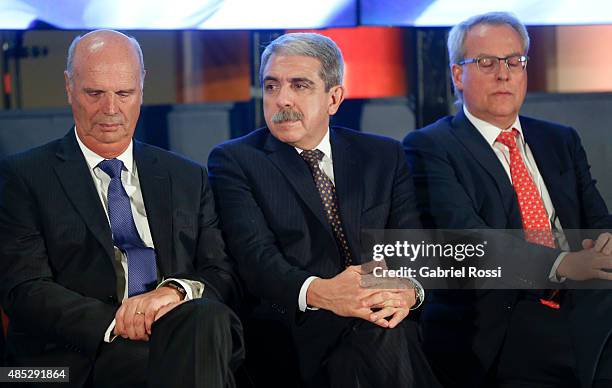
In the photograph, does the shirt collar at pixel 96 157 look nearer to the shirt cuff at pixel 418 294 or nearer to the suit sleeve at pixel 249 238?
the suit sleeve at pixel 249 238

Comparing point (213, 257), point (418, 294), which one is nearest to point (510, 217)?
point (418, 294)

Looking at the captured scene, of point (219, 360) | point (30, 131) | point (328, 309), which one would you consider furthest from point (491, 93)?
point (30, 131)

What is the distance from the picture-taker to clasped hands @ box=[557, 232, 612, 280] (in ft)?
9.35

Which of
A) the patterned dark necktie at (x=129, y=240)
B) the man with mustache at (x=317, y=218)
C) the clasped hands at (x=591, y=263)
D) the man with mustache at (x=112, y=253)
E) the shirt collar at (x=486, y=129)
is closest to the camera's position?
the man with mustache at (x=112, y=253)

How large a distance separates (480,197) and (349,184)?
0.47m

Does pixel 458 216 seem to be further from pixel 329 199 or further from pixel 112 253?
pixel 112 253

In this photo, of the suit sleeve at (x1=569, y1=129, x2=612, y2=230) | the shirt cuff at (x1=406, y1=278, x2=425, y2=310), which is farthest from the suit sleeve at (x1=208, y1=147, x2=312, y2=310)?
the suit sleeve at (x1=569, y1=129, x2=612, y2=230)

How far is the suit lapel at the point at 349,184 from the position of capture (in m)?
2.88

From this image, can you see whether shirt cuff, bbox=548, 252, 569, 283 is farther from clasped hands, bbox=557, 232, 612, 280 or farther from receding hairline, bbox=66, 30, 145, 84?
receding hairline, bbox=66, 30, 145, 84

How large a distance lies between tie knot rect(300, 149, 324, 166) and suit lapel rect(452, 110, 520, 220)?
51 cm

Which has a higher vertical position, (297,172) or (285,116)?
(285,116)

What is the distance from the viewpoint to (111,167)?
9.04 ft

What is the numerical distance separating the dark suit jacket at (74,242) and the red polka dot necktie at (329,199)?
0.35 meters

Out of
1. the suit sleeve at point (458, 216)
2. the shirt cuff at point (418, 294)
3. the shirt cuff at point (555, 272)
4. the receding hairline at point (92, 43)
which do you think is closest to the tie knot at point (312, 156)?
the suit sleeve at point (458, 216)
